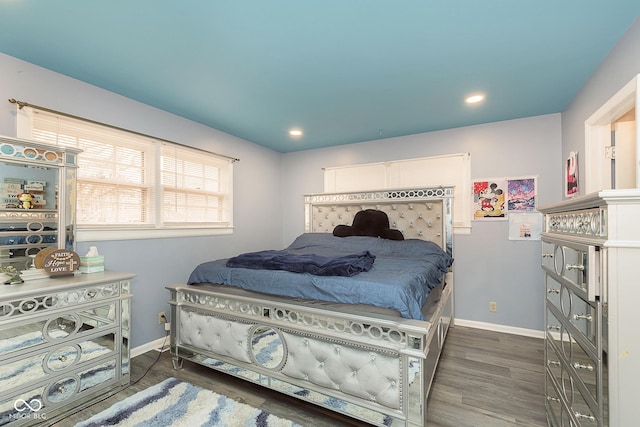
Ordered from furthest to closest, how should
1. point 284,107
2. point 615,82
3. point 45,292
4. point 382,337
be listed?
point 284,107, point 615,82, point 45,292, point 382,337

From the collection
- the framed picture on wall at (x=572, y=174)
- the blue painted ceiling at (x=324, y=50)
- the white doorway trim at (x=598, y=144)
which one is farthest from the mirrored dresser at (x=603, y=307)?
the framed picture on wall at (x=572, y=174)

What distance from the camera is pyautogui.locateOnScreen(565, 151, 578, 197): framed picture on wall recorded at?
270 cm

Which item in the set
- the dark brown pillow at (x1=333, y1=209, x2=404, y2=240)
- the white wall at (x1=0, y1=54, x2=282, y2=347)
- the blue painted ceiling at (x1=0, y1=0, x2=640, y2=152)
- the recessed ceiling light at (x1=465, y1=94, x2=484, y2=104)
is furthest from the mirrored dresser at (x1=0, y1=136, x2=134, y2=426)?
the recessed ceiling light at (x1=465, y1=94, x2=484, y2=104)

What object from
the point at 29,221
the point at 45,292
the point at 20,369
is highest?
the point at 29,221

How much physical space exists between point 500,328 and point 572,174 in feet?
6.10

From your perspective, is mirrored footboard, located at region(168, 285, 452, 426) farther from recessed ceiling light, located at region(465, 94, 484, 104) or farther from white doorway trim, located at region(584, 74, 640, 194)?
recessed ceiling light, located at region(465, 94, 484, 104)

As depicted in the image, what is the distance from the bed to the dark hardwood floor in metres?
0.11

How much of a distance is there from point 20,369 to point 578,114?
15.5ft

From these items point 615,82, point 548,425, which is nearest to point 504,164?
point 615,82

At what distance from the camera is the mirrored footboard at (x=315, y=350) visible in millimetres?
1585

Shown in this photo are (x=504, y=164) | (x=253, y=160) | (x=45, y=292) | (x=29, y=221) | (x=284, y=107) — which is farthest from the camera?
(x=253, y=160)

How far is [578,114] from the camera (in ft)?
8.68

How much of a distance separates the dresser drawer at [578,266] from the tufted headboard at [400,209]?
183 centimetres

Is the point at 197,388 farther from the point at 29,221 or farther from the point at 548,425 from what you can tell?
the point at 548,425
